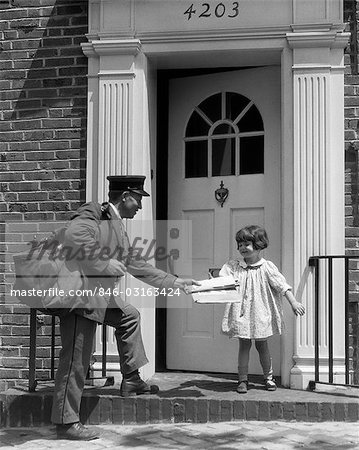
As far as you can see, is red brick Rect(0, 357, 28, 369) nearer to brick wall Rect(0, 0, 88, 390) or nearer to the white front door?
brick wall Rect(0, 0, 88, 390)

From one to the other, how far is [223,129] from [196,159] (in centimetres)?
35

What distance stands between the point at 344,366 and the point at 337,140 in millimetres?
1671

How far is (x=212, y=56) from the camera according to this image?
20.5ft

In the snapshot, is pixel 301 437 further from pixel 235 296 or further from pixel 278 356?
pixel 278 356

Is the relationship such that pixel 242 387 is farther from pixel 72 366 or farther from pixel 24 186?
pixel 24 186

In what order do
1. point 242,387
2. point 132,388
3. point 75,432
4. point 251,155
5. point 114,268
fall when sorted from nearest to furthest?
point 75,432 < point 114,268 < point 132,388 < point 242,387 < point 251,155

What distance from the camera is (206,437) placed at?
16.3ft

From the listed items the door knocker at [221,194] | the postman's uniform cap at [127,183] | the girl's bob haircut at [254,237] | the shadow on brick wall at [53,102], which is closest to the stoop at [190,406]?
the girl's bob haircut at [254,237]

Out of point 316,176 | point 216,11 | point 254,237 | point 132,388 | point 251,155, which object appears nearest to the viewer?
point 132,388

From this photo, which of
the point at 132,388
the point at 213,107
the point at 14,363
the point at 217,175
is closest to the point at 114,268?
the point at 132,388

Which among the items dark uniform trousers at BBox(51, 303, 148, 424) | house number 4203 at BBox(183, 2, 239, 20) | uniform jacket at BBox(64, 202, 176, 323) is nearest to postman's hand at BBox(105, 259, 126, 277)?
uniform jacket at BBox(64, 202, 176, 323)

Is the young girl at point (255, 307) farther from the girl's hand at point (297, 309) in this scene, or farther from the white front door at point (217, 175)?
the white front door at point (217, 175)

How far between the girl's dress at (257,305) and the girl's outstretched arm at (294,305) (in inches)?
1.8

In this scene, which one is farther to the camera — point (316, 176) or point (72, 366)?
point (316, 176)
